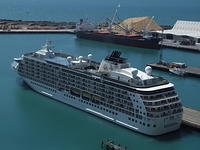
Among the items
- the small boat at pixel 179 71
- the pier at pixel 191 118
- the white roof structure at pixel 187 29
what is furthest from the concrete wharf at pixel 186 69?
the white roof structure at pixel 187 29

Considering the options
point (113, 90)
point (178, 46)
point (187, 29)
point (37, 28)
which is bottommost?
point (178, 46)

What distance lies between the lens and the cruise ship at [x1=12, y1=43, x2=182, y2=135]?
2455cm

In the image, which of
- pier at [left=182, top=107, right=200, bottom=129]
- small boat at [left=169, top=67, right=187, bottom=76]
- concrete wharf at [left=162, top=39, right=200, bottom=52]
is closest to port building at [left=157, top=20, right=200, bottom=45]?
concrete wharf at [left=162, top=39, right=200, bottom=52]

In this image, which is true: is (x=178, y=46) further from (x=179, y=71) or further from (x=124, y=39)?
(x=179, y=71)

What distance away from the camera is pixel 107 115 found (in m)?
27.2

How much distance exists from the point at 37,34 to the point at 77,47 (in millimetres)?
17156

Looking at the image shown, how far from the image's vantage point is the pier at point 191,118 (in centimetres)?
2628

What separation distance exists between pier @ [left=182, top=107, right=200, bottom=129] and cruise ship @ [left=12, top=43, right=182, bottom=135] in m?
1.27

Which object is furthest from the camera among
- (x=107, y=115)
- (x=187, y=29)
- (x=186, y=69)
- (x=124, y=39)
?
(x=187, y=29)

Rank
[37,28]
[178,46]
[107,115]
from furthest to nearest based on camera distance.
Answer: [37,28]
[178,46]
[107,115]

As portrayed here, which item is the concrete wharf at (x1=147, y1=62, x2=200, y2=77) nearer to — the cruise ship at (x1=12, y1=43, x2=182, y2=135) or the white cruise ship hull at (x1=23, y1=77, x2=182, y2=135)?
the cruise ship at (x1=12, y1=43, x2=182, y2=135)

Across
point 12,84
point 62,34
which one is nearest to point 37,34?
point 62,34

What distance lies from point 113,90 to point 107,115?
1.92m

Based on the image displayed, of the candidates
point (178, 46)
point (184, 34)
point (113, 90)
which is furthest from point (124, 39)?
point (113, 90)
